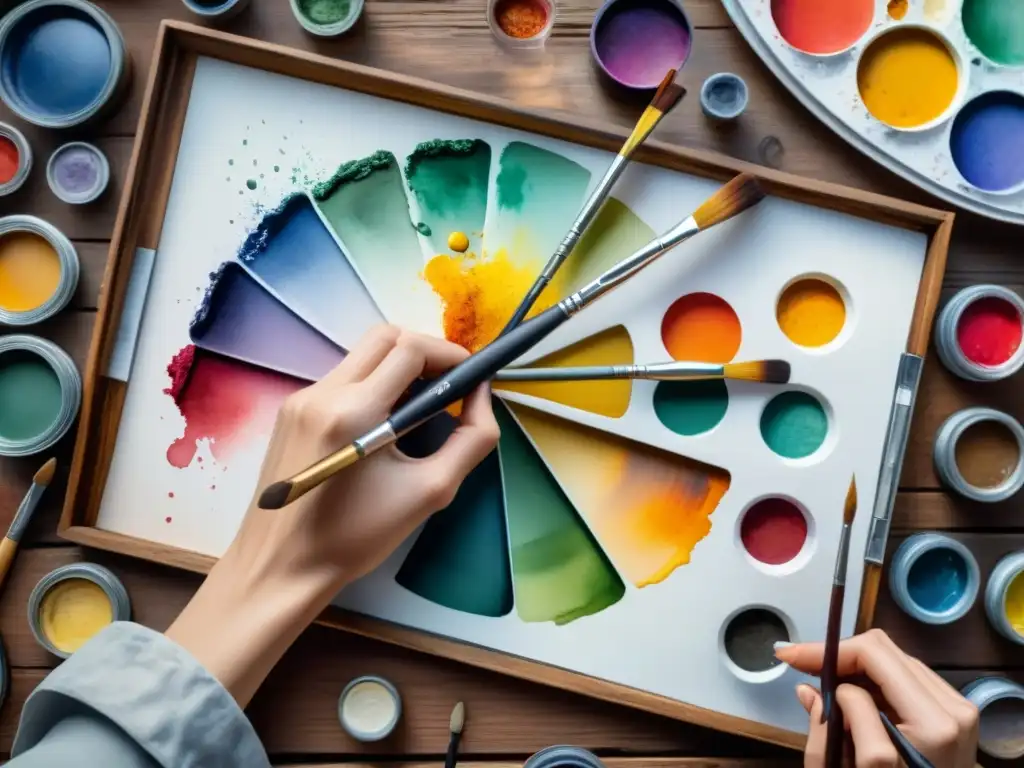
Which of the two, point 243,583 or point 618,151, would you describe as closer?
point 243,583

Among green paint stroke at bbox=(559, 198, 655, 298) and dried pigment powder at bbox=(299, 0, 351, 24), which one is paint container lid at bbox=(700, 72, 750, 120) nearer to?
green paint stroke at bbox=(559, 198, 655, 298)

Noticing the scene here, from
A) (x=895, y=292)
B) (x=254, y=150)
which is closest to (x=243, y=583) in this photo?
(x=254, y=150)

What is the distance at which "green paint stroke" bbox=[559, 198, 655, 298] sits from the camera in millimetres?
966

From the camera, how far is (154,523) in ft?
3.16

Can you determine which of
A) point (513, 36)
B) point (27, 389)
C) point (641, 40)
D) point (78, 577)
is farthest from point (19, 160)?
point (641, 40)

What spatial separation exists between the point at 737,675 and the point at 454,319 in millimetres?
502

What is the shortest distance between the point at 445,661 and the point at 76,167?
0.71 m

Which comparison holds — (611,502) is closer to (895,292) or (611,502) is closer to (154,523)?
(895,292)

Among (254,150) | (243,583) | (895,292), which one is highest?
(895,292)

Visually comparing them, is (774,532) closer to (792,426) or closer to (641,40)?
(792,426)

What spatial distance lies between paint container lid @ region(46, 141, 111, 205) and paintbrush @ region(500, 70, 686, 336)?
51 cm

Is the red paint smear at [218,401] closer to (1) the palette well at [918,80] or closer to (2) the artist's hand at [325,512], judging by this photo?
(2) the artist's hand at [325,512]

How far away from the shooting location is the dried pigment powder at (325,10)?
1.00 metres

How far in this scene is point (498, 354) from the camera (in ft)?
2.82
